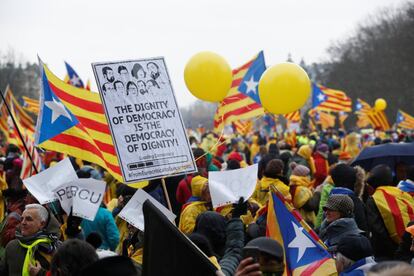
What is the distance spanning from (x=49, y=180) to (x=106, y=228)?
2.56ft

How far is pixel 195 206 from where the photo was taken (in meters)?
6.94

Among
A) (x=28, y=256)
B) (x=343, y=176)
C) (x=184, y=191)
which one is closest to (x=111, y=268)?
(x=28, y=256)

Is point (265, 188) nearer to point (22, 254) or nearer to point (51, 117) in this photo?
point (51, 117)

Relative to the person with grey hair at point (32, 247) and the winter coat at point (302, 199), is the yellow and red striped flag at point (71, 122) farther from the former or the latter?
the winter coat at point (302, 199)

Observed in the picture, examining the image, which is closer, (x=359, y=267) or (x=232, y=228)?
(x=359, y=267)

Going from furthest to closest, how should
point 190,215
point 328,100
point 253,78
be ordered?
point 328,100 < point 253,78 < point 190,215

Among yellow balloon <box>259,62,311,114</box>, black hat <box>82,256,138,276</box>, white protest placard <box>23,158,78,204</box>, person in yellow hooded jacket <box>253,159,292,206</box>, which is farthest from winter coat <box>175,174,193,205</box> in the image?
black hat <box>82,256,138,276</box>

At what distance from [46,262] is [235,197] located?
6.52ft

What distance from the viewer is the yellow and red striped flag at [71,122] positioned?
6.90 metres

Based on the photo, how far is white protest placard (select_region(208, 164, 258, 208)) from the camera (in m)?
6.38

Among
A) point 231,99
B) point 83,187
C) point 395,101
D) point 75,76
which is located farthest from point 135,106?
point 395,101

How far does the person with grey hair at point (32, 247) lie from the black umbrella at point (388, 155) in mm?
5789

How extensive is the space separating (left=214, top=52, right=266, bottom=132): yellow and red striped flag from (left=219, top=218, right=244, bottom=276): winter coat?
4884mm

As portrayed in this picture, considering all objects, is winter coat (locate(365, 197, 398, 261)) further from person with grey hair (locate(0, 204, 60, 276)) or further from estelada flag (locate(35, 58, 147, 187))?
person with grey hair (locate(0, 204, 60, 276))
